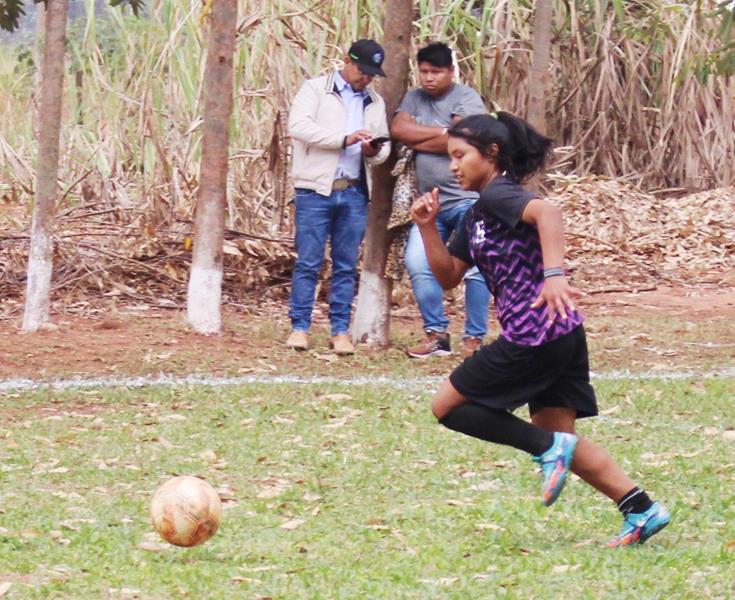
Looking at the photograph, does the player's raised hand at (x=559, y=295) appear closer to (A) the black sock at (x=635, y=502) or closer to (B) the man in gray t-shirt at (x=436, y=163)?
(A) the black sock at (x=635, y=502)

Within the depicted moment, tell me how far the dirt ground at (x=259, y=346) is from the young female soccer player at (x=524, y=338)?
157 inches

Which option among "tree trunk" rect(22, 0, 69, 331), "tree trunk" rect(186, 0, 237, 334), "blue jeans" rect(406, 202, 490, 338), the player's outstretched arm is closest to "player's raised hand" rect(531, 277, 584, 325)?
the player's outstretched arm

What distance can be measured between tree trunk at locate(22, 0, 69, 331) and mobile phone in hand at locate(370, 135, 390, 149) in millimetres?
2130

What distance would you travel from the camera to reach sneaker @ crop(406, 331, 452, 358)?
9477mm

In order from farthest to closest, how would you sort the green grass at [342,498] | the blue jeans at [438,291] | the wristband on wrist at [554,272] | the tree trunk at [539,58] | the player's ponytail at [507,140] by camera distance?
the tree trunk at [539,58], the blue jeans at [438,291], the player's ponytail at [507,140], the wristband on wrist at [554,272], the green grass at [342,498]

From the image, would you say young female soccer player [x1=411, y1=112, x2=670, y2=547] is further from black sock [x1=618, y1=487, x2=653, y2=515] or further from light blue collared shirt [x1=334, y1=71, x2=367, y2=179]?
light blue collared shirt [x1=334, y1=71, x2=367, y2=179]

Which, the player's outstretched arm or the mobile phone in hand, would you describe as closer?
the player's outstretched arm

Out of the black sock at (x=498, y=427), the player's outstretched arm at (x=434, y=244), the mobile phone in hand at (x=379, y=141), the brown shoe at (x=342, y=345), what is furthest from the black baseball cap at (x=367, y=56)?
the black sock at (x=498, y=427)

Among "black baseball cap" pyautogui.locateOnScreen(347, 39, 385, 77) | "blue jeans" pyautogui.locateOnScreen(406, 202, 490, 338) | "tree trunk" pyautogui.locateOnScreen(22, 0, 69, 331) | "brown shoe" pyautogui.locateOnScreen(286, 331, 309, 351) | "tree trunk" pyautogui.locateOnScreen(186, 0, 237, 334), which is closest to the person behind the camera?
"black baseball cap" pyautogui.locateOnScreen(347, 39, 385, 77)

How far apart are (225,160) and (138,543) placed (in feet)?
16.9

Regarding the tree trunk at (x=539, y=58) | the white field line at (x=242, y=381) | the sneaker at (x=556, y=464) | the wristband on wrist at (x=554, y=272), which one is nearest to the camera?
the wristband on wrist at (x=554, y=272)

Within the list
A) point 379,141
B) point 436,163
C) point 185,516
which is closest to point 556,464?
point 185,516

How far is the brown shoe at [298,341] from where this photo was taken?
958cm

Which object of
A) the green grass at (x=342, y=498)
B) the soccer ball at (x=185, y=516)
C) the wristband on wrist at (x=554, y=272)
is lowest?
the green grass at (x=342, y=498)
